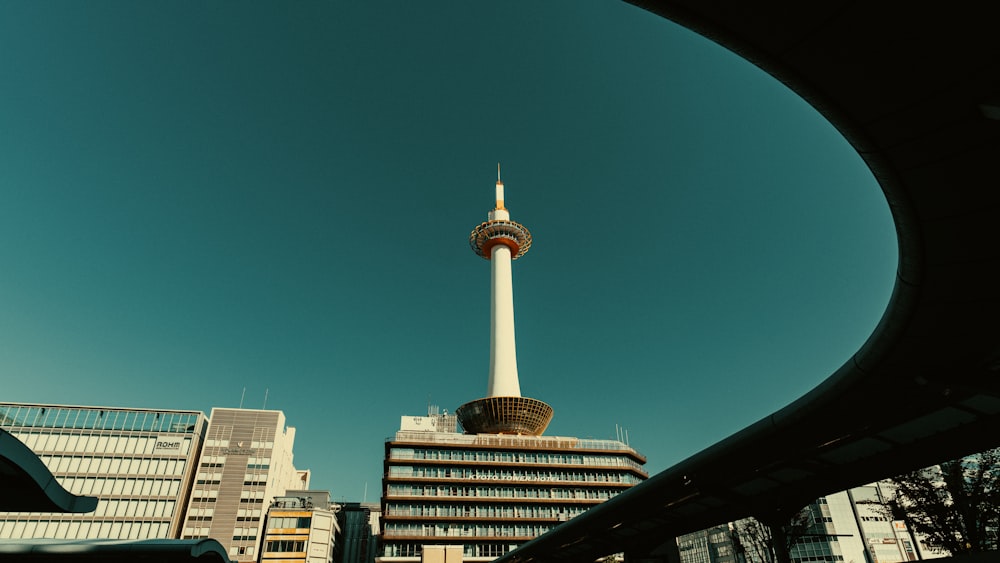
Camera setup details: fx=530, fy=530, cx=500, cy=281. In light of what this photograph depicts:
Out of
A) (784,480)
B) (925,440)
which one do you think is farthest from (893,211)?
(784,480)

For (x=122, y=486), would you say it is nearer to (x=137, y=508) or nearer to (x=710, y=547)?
(x=137, y=508)

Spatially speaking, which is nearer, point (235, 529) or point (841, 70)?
point (841, 70)

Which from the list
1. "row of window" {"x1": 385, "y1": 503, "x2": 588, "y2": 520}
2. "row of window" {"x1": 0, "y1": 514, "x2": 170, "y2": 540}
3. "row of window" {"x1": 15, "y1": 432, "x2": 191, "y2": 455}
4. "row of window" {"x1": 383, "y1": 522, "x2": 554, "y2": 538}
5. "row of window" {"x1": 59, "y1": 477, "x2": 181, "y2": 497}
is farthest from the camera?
"row of window" {"x1": 15, "y1": 432, "x2": 191, "y2": 455}

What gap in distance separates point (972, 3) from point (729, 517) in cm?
1886

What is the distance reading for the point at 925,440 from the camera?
12.8m

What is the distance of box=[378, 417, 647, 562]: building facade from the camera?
248 feet

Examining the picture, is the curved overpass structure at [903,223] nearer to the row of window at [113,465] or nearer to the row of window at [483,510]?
the row of window at [483,510]

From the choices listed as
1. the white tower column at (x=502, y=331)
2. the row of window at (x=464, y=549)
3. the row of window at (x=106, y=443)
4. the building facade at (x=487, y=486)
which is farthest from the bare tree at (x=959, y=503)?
the row of window at (x=106, y=443)

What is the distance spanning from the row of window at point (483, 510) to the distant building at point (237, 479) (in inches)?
1164

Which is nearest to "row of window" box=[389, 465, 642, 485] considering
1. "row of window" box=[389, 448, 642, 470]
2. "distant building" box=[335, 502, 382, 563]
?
"row of window" box=[389, 448, 642, 470]

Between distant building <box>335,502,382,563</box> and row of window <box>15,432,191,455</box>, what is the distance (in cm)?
3760

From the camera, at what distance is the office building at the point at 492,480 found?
75875 millimetres

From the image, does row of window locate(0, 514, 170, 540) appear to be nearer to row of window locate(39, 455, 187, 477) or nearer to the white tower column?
row of window locate(39, 455, 187, 477)

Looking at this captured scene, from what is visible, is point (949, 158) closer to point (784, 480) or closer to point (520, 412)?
point (784, 480)
